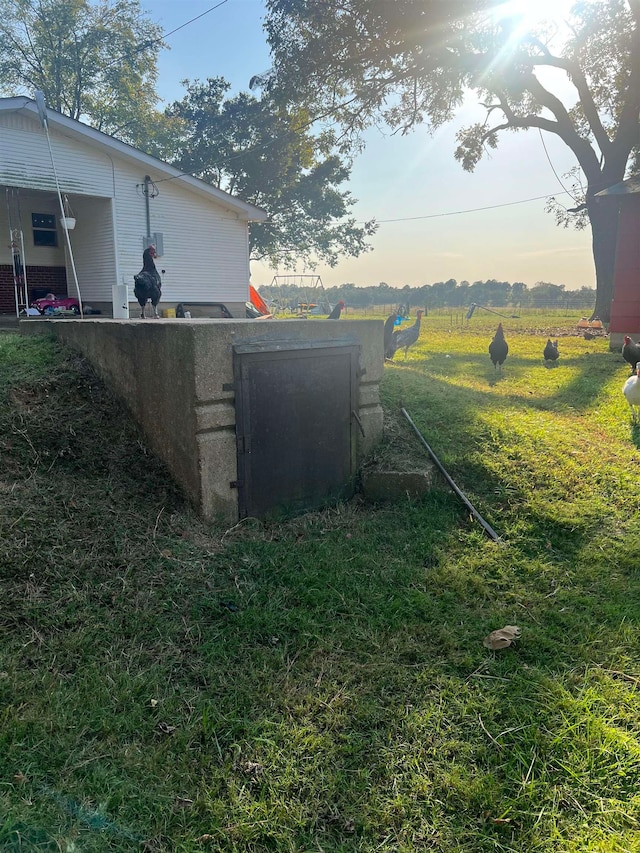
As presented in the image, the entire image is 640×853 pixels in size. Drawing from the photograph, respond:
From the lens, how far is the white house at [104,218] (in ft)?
41.1

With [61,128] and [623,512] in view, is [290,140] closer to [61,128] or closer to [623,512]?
[61,128]

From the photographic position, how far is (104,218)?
46.8 ft

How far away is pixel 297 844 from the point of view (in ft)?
6.20

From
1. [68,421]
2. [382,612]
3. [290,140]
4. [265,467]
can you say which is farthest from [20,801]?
[290,140]

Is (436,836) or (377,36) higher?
(377,36)

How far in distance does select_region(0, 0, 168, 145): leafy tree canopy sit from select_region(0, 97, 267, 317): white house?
14.8m

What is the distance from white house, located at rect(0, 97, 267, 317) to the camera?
12523 millimetres

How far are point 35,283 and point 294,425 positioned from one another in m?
13.5

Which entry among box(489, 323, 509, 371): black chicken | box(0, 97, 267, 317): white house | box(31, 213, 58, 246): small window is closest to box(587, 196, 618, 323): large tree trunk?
box(489, 323, 509, 371): black chicken

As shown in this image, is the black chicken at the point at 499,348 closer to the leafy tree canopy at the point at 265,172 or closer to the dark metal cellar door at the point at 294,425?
the dark metal cellar door at the point at 294,425

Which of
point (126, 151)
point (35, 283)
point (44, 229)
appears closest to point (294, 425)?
point (126, 151)

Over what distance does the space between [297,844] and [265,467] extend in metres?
2.68

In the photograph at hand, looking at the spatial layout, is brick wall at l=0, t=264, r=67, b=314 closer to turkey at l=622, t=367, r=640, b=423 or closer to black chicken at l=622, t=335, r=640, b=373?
black chicken at l=622, t=335, r=640, b=373

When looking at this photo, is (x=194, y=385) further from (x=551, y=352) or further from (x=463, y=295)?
(x=463, y=295)
